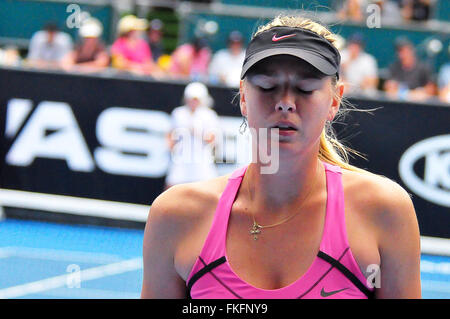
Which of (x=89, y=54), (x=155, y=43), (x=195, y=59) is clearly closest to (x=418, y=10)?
(x=195, y=59)

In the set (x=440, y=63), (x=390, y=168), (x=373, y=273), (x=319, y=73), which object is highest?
(x=440, y=63)

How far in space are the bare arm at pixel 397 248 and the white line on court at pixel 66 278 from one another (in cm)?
504

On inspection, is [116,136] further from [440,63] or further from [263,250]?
[263,250]

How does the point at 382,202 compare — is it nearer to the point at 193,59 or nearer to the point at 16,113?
the point at 16,113

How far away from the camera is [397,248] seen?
2.03 meters

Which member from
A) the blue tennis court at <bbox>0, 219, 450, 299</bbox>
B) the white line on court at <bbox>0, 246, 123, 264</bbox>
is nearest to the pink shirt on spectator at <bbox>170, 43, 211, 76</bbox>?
the blue tennis court at <bbox>0, 219, 450, 299</bbox>

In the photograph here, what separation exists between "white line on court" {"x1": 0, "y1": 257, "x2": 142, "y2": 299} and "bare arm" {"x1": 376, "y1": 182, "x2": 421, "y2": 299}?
5043mm

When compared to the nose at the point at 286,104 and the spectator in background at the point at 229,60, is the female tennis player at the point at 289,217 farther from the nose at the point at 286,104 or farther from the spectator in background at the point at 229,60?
the spectator in background at the point at 229,60

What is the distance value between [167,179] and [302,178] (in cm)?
740

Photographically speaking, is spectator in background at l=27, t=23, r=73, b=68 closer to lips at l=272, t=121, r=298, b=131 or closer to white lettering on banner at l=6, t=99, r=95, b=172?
white lettering on banner at l=6, t=99, r=95, b=172

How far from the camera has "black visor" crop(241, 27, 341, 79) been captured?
199 cm
